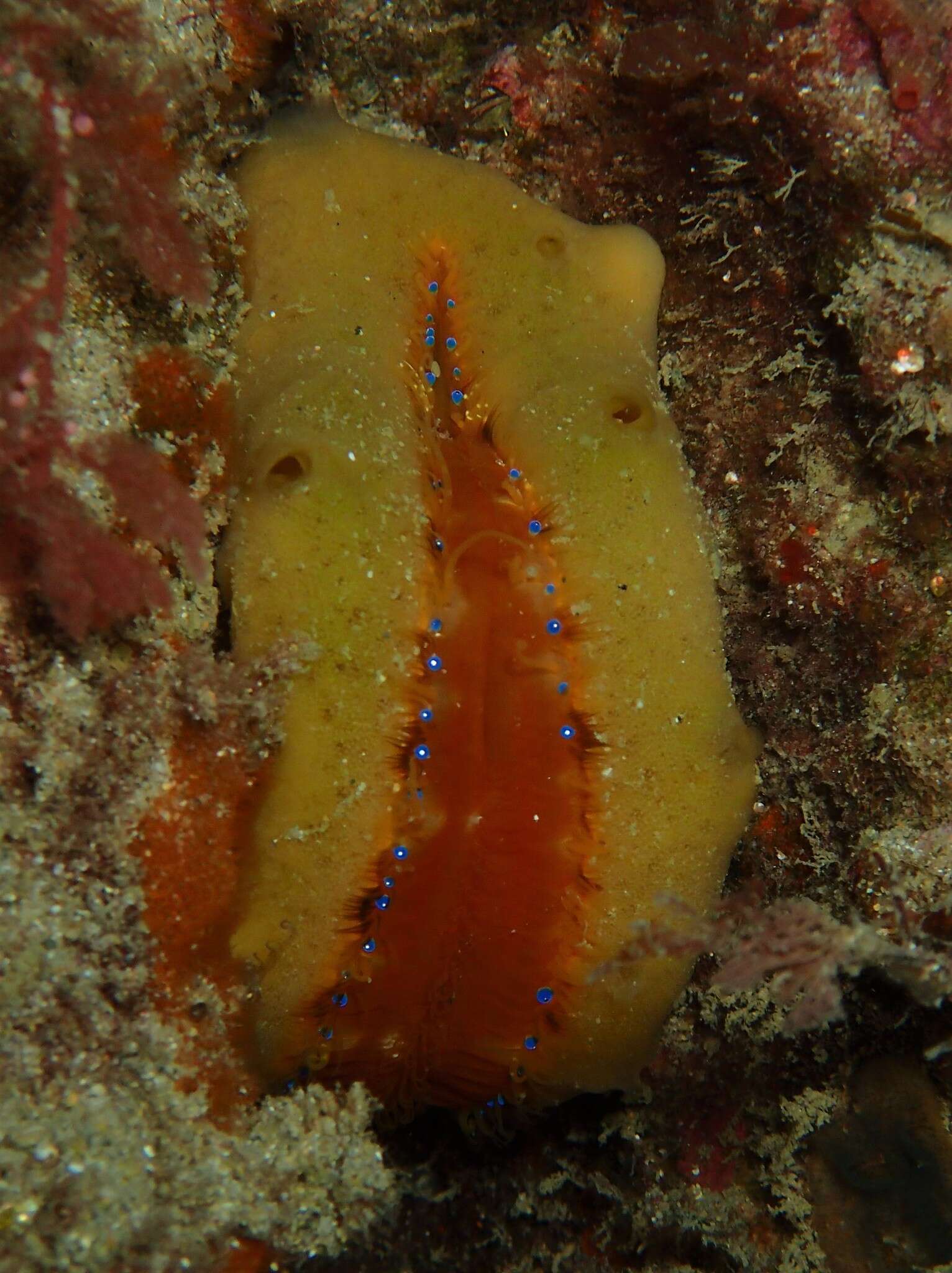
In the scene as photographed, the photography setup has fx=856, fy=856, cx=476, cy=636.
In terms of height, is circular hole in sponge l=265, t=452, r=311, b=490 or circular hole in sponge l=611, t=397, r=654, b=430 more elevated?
circular hole in sponge l=611, t=397, r=654, b=430

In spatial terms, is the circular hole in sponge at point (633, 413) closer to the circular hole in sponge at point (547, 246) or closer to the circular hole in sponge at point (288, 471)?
the circular hole in sponge at point (547, 246)

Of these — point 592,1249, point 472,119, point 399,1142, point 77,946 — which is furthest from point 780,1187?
point 472,119

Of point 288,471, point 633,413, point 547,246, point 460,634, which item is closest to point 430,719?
point 460,634

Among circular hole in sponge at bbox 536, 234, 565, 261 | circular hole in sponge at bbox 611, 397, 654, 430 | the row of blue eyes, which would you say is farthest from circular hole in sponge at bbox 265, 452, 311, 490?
circular hole in sponge at bbox 536, 234, 565, 261

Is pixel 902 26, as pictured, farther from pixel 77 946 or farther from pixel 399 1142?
pixel 399 1142

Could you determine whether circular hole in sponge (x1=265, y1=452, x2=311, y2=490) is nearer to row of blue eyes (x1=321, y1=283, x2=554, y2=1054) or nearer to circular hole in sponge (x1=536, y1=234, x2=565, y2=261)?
row of blue eyes (x1=321, y1=283, x2=554, y2=1054)

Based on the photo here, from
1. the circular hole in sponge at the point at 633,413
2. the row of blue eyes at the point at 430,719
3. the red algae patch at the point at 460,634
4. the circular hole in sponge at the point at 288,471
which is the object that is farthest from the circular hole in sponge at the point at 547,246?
the circular hole in sponge at the point at 288,471

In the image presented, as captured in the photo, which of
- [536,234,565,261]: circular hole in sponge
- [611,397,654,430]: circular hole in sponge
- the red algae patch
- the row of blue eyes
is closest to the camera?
the red algae patch

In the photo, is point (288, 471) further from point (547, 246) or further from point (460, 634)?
point (547, 246)

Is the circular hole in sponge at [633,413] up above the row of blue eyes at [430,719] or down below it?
above
